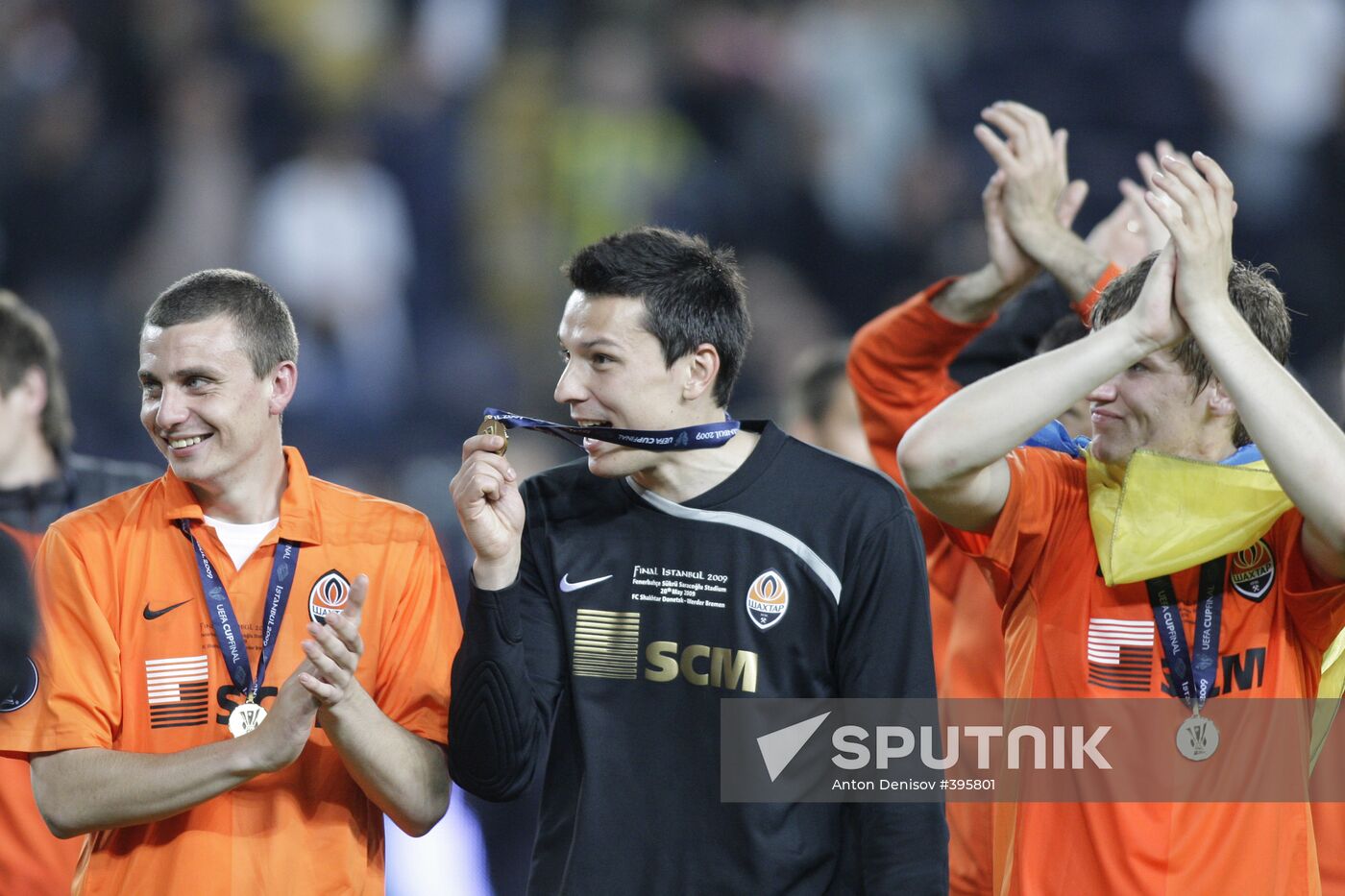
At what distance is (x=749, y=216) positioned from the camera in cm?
954

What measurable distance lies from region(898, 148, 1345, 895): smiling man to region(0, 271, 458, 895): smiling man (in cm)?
110

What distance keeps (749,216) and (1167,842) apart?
22.7 feet

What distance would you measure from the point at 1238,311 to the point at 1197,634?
626mm

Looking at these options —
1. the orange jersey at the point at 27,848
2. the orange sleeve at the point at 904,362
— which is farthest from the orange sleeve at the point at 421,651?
the orange sleeve at the point at 904,362

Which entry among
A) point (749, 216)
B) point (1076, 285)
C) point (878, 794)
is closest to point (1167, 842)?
point (878, 794)

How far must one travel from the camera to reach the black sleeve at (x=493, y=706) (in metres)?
2.99

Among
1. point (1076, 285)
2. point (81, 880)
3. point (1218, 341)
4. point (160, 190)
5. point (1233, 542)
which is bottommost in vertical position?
point (81, 880)

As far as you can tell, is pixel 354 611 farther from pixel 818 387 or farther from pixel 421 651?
pixel 818 387

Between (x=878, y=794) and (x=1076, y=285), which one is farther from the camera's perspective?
(x=1076, y=285)

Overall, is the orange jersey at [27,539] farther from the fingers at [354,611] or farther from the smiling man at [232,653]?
the fingers at [354,611]

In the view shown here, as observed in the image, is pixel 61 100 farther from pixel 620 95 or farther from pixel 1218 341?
pixel 1218 341

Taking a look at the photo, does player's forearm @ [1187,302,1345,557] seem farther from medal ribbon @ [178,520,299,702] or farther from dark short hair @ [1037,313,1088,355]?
medal ribbon @ [178,520,299,702]

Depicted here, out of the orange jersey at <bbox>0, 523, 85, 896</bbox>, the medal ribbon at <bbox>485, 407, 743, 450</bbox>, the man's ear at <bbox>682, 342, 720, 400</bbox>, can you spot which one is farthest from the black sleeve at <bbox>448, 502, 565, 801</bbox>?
the orange jersey at <bbox>0, 523, 85, 896</bbox>

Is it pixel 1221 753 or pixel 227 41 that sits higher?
pixel 227 41
